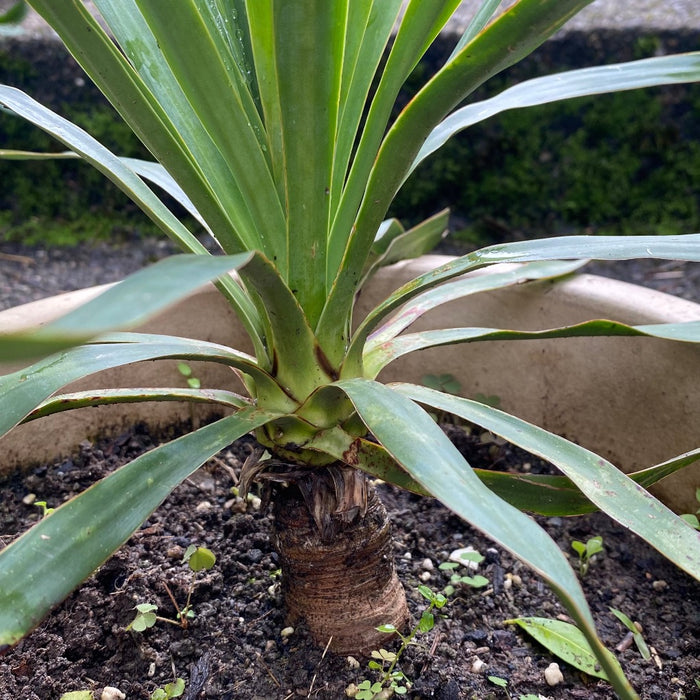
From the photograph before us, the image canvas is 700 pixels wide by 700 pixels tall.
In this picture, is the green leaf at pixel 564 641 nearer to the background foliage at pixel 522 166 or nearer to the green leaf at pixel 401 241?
the green leaf at pixel 401 241

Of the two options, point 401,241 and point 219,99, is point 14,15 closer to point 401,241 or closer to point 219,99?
point 219,99

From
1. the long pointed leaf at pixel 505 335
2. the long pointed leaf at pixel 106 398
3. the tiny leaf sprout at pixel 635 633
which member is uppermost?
the long pointed leaf at pixel 106 398

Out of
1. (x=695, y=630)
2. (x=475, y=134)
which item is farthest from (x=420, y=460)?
(x=475, y=134)

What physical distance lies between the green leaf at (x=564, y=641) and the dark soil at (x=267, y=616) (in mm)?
20

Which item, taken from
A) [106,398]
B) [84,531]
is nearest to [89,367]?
[106,398]

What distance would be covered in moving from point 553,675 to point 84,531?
0.56m

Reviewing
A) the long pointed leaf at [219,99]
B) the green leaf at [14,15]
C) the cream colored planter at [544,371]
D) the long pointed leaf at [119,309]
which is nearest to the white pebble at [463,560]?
the cream colored planter at [544,371]

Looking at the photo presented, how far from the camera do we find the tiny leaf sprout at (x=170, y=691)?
0.72 m

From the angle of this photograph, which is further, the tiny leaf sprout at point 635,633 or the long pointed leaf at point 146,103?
the tiny leaf sprout at point 635,633

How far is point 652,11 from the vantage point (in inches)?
64.7

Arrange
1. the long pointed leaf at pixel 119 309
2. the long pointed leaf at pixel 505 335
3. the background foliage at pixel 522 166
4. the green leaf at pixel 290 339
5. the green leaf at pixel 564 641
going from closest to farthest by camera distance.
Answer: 1. the long pointed leaf at pixel 119 309
2. the green leaf at pixel 290 339
3. the long pointed leaf at pixel 505 335
4. the green leaf at pixel 564 641
5. the background foliage at pixel 522 166

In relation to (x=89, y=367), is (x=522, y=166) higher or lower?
lower

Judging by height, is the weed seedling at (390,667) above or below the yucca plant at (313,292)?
below

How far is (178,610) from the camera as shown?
83cm
